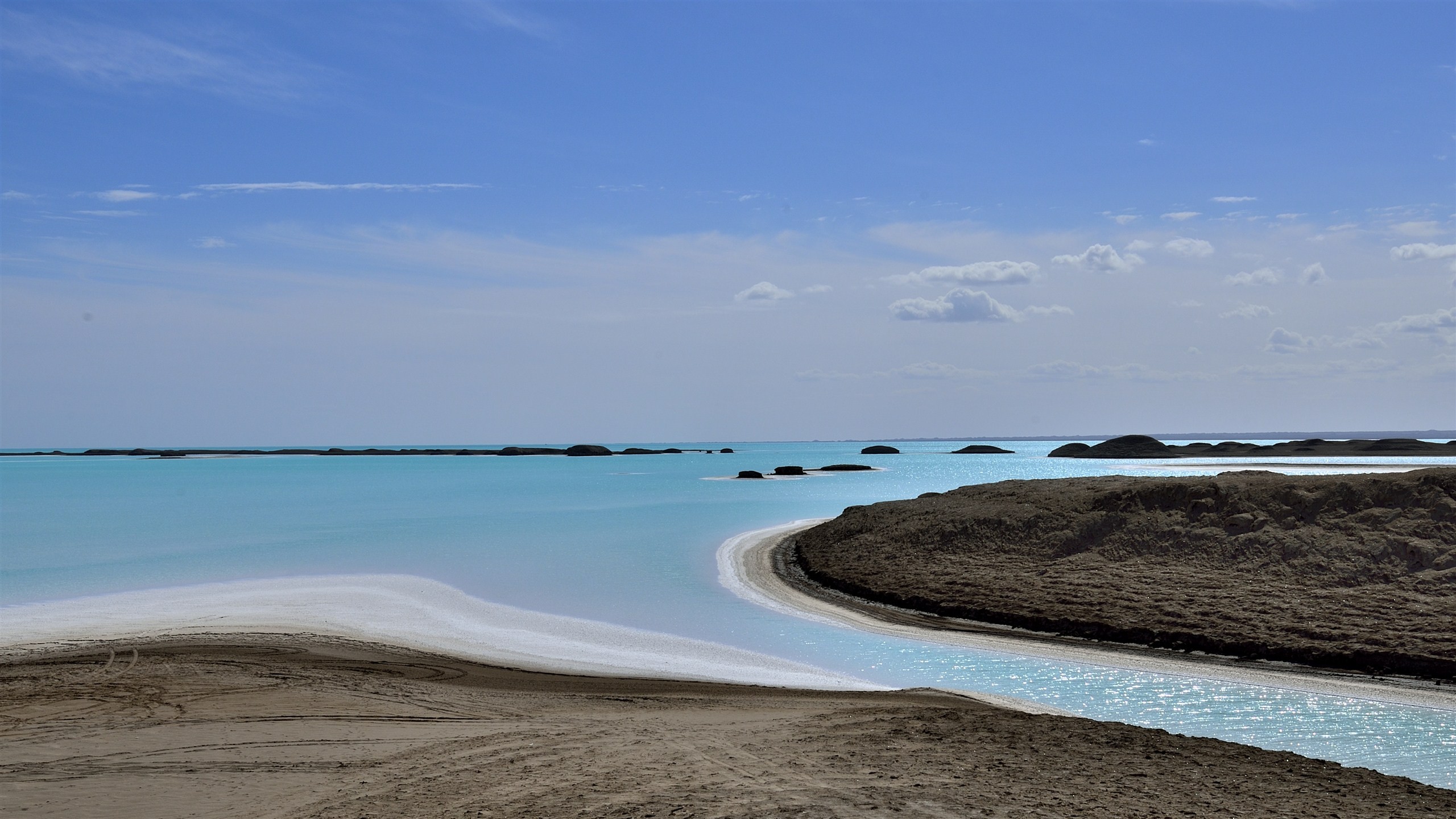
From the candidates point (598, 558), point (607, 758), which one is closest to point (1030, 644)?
point (607, 758)

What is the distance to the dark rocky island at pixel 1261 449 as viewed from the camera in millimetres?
92438

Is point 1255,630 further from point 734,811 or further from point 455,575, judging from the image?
point 455,575

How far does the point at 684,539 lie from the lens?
110ft

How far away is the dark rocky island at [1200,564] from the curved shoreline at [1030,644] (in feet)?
1.31

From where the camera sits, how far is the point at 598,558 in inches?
1128

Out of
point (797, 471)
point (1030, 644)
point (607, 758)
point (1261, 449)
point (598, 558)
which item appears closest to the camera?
point (607, 758)

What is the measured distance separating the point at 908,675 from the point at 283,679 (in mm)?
9875

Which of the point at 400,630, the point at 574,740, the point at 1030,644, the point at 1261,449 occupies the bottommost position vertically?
the point at 1030,644

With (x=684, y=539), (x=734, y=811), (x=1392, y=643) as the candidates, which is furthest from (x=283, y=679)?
(x=684, y=539)

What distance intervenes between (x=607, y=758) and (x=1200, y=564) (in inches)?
648

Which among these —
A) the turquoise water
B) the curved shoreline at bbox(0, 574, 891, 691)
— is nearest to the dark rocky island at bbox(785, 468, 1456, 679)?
the turquoise water

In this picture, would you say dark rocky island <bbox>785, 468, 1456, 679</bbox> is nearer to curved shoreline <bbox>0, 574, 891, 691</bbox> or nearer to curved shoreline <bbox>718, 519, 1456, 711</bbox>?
curved shoreline <bbox>718, 519, 1456, 711</bbox>

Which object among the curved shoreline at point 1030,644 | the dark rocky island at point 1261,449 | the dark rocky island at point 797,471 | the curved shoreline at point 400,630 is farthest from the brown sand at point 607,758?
the dark rocky island at point 1261,449

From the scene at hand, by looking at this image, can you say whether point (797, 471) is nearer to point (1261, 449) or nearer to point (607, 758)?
point (1261, 449)
